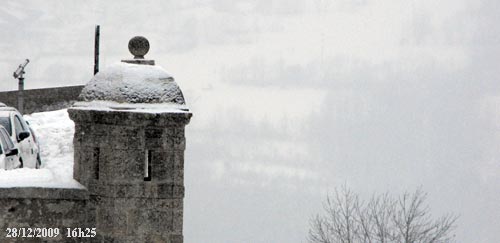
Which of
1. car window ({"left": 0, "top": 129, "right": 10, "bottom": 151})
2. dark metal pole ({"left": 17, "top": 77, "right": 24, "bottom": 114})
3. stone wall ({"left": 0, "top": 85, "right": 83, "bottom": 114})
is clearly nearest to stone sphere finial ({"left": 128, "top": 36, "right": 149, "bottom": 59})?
car window ({"left": 0, "top": 129, "right": 10, "bottom": 151})

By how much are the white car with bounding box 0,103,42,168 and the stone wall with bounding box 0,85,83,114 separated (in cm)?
1264

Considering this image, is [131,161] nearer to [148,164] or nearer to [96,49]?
[148,164]

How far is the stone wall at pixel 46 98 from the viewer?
3134 cm

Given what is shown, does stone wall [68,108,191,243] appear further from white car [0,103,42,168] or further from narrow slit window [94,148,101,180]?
white car [0,103,42,168]

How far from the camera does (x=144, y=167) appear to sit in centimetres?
1203

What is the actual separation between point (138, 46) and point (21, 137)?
18.4ft

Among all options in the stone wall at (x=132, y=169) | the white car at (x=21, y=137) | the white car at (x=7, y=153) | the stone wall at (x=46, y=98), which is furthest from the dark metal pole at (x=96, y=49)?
the stone wall at (x=132, y=169)

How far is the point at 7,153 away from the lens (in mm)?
15945

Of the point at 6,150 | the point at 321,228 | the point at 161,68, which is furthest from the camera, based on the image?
the point at 321,228

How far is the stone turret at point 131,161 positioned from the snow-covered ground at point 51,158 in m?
0.28

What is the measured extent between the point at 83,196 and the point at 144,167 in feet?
2.40

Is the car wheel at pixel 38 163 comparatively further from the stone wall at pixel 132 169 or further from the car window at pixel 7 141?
the stone wall at pixel 132 169

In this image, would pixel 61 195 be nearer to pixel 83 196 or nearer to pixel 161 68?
pixel 83 196

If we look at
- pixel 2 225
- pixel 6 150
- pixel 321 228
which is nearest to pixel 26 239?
pixel 2 225
